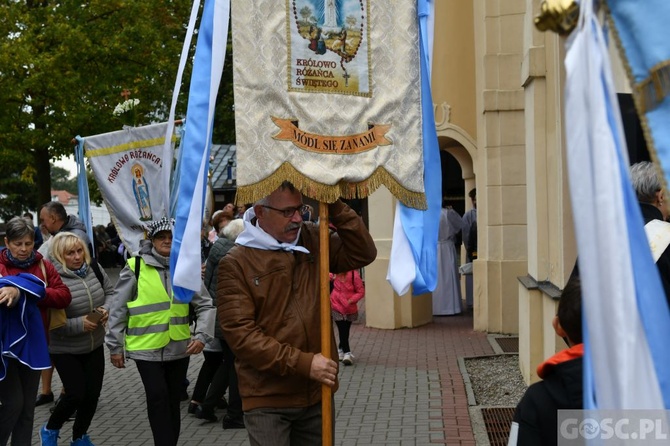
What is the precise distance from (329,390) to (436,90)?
1091 centimetres

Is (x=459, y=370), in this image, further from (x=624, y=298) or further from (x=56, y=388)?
(x=624, y=298)

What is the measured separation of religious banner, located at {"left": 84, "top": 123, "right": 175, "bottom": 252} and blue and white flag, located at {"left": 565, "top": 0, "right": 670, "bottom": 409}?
7.17m

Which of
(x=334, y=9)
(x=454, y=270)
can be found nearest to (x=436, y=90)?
(x=454, y=270)

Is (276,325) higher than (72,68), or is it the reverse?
(72,68)

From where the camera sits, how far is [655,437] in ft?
7.94

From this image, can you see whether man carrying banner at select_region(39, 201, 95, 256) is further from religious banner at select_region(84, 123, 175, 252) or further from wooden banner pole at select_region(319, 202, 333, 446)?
wooden banner pole at select_region(319, 202, 333, 446)

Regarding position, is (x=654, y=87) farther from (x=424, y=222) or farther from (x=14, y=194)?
(x=14, y=194)

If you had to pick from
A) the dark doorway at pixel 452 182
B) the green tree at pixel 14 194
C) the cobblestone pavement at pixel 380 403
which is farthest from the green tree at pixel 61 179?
the cobblestone pavement at pixel 380 403

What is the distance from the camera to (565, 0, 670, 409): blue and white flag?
2.25m

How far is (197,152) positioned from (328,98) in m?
0.72

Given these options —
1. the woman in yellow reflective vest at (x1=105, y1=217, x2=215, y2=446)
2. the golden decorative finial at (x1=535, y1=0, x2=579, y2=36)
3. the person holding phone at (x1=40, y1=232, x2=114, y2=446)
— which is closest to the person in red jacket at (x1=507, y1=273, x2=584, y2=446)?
the golden decorative finial at (x1=535, y1=0, x2=579, y2=36)

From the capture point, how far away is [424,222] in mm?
5000

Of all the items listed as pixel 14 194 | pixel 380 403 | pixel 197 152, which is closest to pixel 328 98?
pixel 197 152

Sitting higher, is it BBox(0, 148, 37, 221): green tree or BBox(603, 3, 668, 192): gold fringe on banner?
BBox(0, 148, 37, 221): green tree
